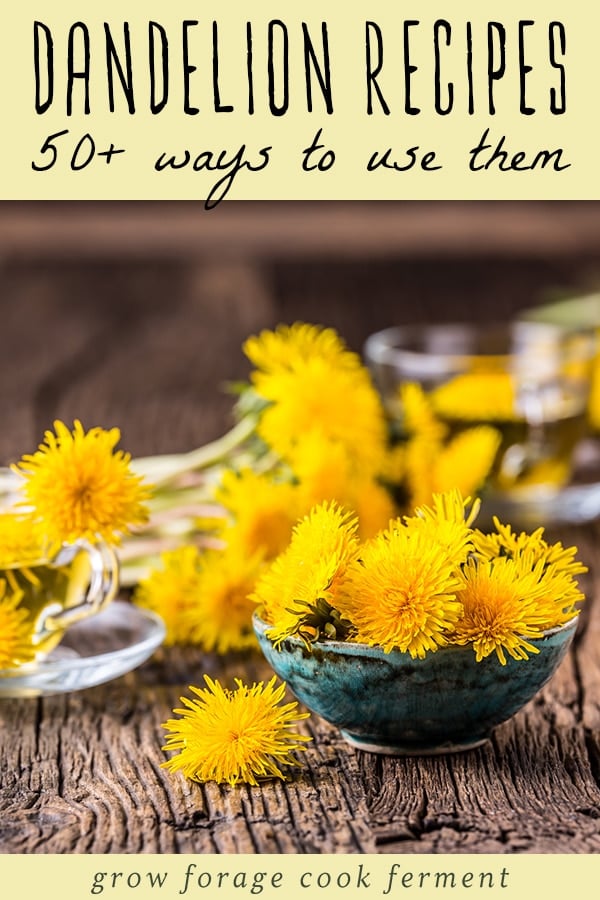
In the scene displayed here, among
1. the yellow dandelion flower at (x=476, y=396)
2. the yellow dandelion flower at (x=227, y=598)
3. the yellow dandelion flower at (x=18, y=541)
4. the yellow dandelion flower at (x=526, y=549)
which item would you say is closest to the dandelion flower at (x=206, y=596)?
the yellow dandelion flower at (x=227, y=598)

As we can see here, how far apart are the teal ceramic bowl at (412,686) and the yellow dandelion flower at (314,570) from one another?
0.05 feet

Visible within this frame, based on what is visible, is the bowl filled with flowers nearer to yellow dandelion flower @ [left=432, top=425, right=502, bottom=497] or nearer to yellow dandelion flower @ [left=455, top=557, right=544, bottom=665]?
yellow dandelion flower @ [left=455, top=557, right=544, bottom=665]

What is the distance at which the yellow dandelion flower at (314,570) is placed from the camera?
0.79 m

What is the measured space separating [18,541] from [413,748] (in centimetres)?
31

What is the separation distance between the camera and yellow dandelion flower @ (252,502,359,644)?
2.61 feet

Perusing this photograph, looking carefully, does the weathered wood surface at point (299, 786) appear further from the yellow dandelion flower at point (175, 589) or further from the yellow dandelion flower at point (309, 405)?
the yellow dandelion flower at point (309, 405)

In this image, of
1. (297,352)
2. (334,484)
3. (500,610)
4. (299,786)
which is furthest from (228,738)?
(297,352)

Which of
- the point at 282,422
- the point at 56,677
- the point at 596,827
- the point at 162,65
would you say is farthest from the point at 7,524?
the point at 162,65

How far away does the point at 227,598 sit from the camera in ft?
3.41

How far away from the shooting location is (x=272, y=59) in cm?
131

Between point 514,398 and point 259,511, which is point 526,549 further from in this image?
point 514,398

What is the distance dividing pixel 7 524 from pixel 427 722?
0.32 m

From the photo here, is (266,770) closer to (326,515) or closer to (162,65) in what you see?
(326,515)

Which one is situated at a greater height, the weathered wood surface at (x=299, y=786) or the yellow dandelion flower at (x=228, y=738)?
the yellow dandelion flower at (x=228, y=738)
